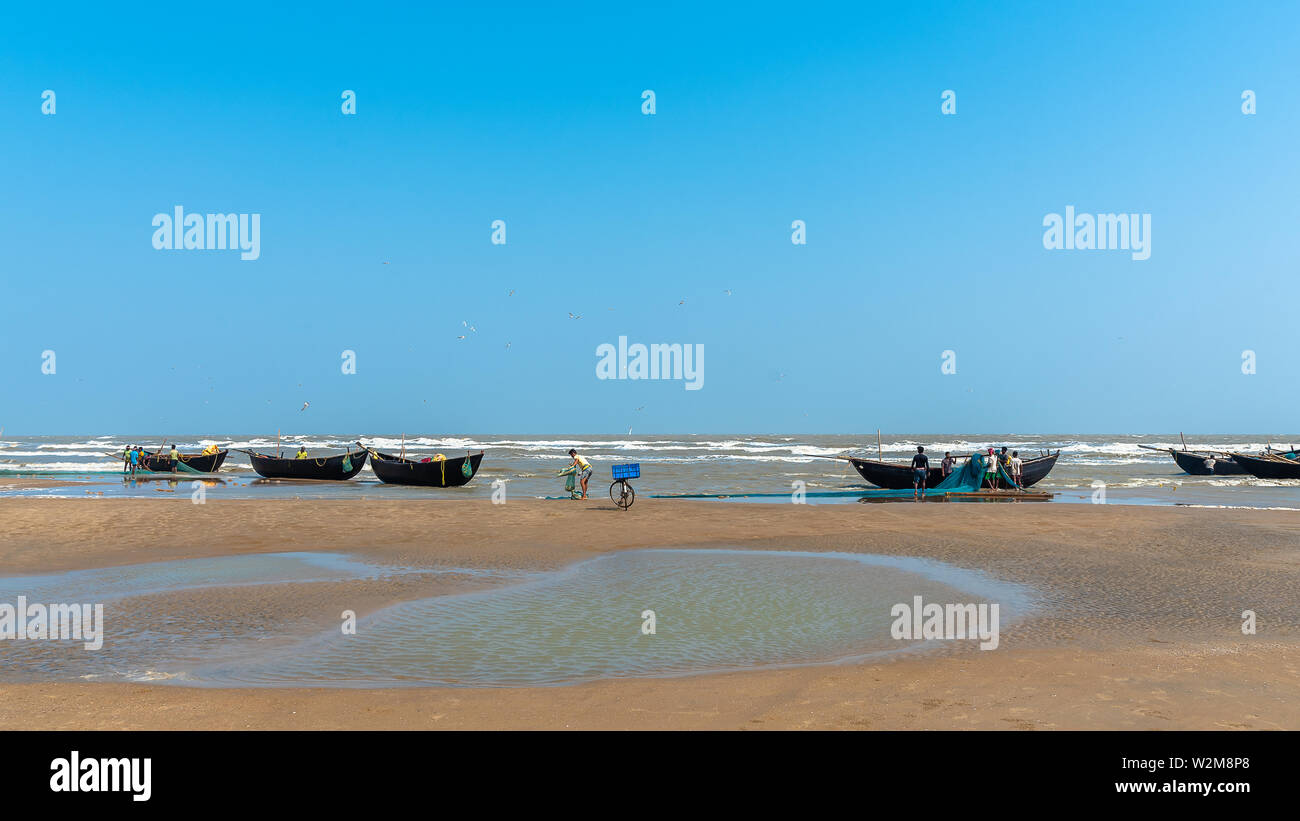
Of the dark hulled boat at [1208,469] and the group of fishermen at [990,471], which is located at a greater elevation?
the group of fishermen at [990,471]

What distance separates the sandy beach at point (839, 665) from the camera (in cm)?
598

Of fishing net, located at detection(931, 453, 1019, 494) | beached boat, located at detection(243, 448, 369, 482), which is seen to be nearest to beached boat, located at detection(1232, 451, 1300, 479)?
fishing net, located at detection(931, 453, 1019, 494)

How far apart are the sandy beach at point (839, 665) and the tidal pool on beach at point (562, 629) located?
1.78 ft

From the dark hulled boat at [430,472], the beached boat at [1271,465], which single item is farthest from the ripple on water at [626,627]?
the beached boat at [1271,465]

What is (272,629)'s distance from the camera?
941 centimetres

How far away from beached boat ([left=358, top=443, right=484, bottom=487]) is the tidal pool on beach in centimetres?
2197

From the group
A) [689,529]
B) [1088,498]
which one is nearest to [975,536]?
[689,529]

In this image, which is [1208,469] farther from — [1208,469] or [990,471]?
[990,471]

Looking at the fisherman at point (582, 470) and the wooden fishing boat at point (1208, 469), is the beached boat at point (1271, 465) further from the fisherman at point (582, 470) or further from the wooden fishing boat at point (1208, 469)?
the fisherman at point (582, 470)

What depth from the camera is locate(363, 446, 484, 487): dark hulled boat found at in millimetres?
36438
